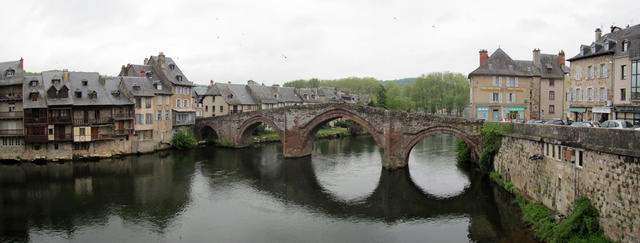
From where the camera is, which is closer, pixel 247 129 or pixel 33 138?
pixel 33 138

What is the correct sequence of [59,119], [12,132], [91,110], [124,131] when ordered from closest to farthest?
[12,132], [59,119], [91,110], [124,131]

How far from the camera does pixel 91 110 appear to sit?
39594mm

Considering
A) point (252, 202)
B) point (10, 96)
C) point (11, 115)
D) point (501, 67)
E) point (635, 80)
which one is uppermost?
point (501, 67)

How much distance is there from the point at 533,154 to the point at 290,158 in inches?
932

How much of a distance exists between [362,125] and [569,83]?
16816 millimetres

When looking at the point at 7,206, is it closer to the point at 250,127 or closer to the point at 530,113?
the point at 250,127

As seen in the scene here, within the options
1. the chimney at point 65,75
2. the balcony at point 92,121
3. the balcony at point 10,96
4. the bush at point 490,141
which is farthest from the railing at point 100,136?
the bush at point 490,141

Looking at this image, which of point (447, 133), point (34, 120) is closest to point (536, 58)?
point (447, 133)

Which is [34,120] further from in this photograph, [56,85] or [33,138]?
[56,85]

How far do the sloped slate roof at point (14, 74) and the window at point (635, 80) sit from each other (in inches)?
1855

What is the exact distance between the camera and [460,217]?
74.2ft

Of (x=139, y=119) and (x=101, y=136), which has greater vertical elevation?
(x=139, y=119)

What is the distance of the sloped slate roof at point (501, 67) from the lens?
39503mm

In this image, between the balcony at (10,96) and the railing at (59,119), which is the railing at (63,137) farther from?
the balcony at (10,96)
